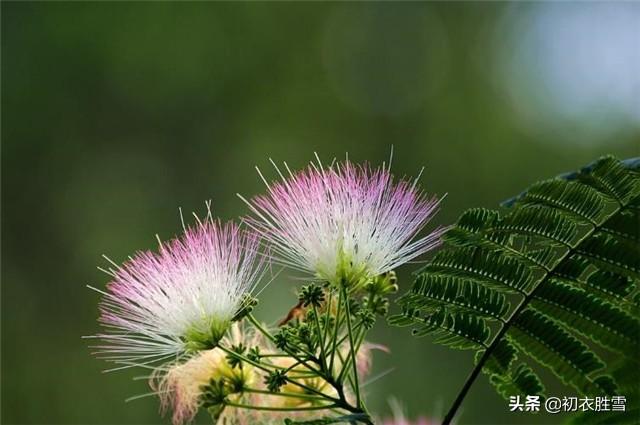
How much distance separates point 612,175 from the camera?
45.6 inches

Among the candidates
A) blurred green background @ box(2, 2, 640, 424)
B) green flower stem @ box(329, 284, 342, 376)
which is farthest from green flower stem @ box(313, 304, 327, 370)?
blurred green background @ box(2, 2, 640, 424)

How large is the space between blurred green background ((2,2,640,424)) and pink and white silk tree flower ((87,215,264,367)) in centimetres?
624

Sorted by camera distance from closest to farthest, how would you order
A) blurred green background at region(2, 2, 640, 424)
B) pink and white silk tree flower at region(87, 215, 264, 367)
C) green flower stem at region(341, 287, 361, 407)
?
green flower stem at region(341, 287, 361, 407)
pink and white silk tree flower at region(87, 215, 264, 367)
blurred green background at region(2, 2, 640, 424)

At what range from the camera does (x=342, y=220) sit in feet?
3.82

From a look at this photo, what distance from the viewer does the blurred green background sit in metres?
8.01

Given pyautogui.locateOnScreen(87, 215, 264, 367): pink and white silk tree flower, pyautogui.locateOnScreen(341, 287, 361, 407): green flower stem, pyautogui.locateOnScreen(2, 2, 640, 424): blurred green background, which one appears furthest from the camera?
pyautogui.locateOnScreen(2, 2, 640, 424): blurred green background

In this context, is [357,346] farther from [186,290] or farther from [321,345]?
[186,290]

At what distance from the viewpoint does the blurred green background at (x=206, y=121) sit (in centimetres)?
801

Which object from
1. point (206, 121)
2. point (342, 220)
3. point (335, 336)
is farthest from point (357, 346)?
point (206, 121)

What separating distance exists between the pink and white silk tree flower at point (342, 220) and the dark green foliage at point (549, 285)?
6 centimetres

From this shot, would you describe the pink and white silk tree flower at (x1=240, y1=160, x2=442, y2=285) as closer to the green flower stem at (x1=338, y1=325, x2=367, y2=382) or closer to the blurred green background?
the green flower stem at (x1=338, y1=325, x2=367, y2=382)

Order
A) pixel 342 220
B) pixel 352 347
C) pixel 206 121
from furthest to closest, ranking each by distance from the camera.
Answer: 1. pixel 206 121
2. pixel 342 220
3. pixel 352 347

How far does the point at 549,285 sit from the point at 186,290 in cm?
43

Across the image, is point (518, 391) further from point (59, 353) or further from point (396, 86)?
point (396, 86)
